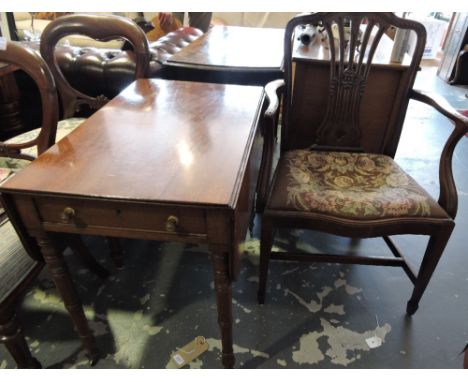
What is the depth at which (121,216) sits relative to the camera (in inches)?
30.6

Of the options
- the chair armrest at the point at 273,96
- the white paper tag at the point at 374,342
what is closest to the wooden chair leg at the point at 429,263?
the white paper tag at the point at 374,342

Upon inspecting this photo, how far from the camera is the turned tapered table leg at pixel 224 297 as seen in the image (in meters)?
0.83

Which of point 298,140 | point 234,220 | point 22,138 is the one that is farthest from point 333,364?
point 22,138

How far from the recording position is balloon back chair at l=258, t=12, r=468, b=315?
1.11m

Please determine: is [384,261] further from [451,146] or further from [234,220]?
[234,220]

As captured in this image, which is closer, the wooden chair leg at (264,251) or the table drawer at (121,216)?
the table drawer at (121,216)

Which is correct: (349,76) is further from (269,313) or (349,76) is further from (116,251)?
(116,251)

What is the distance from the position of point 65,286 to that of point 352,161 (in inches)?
42.8

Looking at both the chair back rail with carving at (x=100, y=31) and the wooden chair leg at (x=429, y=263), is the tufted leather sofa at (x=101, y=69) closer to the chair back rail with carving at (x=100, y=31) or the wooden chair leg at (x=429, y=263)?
the chair back rail with carving at (x=100, y=31)

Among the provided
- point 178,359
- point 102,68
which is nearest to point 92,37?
point 102,68

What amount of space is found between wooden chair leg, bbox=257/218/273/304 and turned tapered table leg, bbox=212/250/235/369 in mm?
306

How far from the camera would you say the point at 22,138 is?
144 centimetres

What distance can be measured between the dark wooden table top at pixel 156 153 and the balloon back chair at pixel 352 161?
0.20m

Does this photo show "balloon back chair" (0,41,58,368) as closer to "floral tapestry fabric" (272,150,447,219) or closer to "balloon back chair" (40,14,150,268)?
"balloon back chair" (40,14,150,268)
